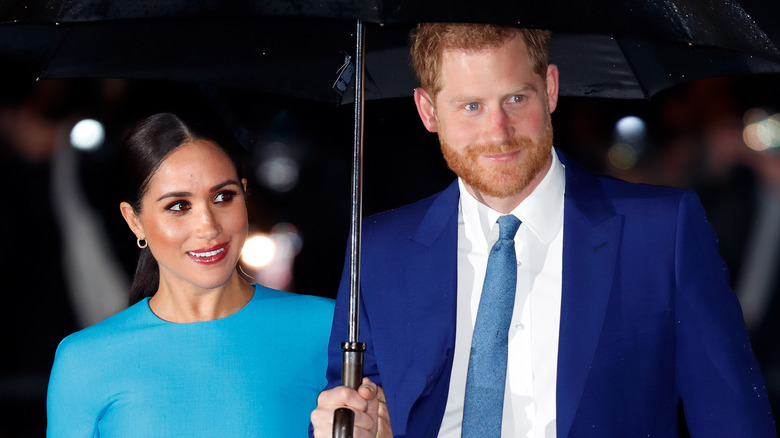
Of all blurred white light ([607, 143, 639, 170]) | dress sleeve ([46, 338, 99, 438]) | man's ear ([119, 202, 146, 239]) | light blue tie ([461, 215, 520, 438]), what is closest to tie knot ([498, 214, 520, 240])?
light blue tie ([461, 215, 520, 438])

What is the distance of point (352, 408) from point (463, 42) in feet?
3.09

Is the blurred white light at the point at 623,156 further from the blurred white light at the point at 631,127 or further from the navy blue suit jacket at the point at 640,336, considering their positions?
the navy blue suit jacket at the point at 640,336

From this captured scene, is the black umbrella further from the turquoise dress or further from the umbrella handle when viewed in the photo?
the umbrella handle

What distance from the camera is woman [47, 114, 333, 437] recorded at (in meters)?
2.73

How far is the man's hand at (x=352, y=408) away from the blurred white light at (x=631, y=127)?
2.64 meters

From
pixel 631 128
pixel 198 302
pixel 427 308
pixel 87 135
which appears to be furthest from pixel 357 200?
pixel 87 135

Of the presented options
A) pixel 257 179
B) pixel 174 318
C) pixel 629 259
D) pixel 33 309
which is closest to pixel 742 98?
pixel 257 179

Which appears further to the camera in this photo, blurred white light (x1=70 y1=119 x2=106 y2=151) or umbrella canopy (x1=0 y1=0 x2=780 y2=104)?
blurred white light (x1=70 y1=119 x2=106 y2=151)

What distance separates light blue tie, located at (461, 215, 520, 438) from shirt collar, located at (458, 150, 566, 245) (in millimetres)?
68

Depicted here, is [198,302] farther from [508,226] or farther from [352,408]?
[508,226]

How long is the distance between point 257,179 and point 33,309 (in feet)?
4.15

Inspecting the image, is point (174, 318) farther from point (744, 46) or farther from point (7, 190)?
point (7, 190)

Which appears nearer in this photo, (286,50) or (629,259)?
(629,259)

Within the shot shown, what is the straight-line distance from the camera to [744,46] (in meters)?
2.00
